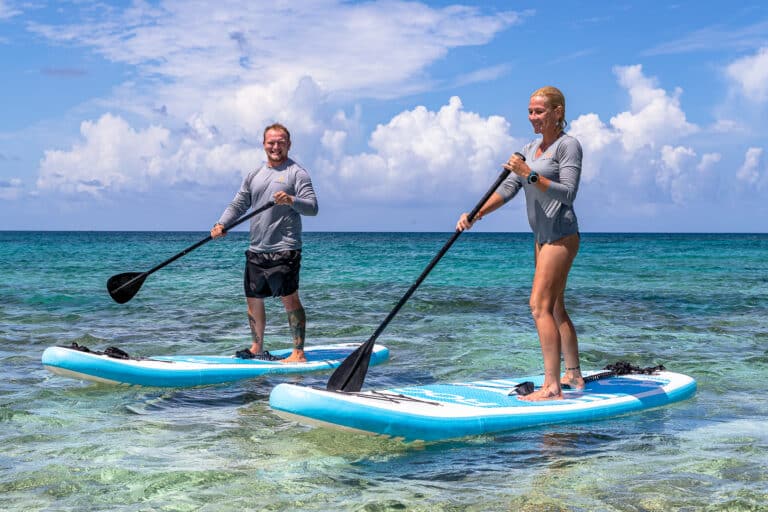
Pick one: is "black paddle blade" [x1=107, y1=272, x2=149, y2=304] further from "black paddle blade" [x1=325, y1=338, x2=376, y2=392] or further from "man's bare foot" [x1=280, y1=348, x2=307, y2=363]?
"black paddle blade" [x1=325, y1=338, x2=376, y2=392]

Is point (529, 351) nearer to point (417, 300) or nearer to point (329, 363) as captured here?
point (329, 363)

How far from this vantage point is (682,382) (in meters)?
6.22

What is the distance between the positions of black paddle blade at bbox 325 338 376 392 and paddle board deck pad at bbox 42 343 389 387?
2076mm

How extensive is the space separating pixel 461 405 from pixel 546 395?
2.42 feet

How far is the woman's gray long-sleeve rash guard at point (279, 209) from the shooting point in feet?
22.7

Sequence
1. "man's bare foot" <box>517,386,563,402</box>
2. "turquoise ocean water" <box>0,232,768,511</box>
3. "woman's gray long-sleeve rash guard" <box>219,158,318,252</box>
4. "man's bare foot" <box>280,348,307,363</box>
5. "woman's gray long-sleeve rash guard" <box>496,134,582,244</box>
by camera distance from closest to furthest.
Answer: "turquoise ocean water" <box>0,232,768,511</box>
"woman's gray long-sleeve rash guard" <box>496,134,582,244</box>
"man's bare foot" <box>517,386,563,402</box>
"woman's gray long-sleeve rash guard" <box>219,158,318,252</box>
"man's bare foot" <box>280,348,307,363</box>

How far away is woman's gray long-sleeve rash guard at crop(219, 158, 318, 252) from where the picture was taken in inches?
273

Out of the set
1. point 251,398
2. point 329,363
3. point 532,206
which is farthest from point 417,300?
point 532,206

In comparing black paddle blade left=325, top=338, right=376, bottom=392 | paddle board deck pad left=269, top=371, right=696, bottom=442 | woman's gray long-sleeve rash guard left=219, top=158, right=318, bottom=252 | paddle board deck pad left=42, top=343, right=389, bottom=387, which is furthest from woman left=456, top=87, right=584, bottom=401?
paddle board deck pad left=42, top=343, right=389, bottom=387

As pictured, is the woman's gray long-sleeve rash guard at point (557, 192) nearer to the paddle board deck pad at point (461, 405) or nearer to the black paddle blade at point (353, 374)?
the paddle board deck pad at point (461, 405)

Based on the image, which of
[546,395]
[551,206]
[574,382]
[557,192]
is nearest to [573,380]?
[574,382]

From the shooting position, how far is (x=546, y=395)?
5.43 meters

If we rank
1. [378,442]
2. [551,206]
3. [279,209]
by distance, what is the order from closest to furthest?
[378,442] → [551,206] → [279,209]

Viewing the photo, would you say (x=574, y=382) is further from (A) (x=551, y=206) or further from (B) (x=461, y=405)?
(A) (x=551, y=206)
